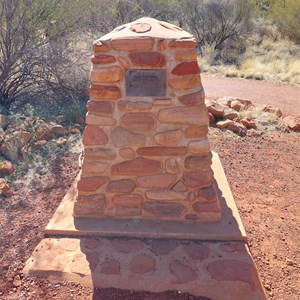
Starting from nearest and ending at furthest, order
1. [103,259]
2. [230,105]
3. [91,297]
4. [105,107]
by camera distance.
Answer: [91,297], [103,259], [105,107], [230,105]

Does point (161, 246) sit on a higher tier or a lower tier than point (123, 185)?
lower

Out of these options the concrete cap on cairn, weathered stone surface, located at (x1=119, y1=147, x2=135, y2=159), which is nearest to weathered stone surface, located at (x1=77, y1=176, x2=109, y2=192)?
weathered stone surface, located at (x1=119, y1=147, x2=135, y2=159)

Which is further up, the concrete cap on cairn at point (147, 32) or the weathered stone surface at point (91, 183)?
the concrete cap on cairn at point (147, 32)

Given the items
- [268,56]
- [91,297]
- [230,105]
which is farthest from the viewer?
[268,56]

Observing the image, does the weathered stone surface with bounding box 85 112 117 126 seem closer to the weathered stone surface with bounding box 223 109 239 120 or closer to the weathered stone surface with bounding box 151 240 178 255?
the weathered stone surface with bounding box 151 240 178 255

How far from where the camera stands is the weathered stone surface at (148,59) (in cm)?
284

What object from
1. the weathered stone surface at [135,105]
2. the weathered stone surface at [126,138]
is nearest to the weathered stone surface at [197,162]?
the weathered stone surface at [126,138]

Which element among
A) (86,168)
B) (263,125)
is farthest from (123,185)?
(263,125)

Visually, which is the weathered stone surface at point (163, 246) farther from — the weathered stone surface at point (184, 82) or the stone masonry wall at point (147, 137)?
the weathered stone surface at point (184, 82)

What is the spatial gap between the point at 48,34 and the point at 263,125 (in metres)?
3.98

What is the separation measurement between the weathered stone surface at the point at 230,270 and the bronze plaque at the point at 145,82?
1334 millimetres

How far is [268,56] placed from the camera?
43.1 feet

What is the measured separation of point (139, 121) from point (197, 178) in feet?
2.20

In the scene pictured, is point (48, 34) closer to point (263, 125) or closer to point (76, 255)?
point (263, 125)
